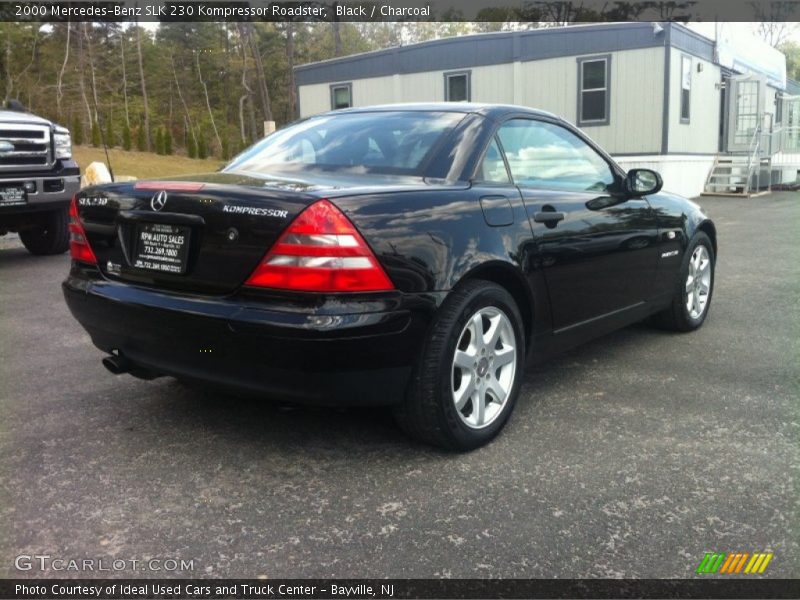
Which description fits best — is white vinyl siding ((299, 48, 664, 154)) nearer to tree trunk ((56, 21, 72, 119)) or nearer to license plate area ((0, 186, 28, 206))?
license plate area ((0, 186, 28, 206))

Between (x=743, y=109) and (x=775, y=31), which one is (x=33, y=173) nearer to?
(x=743, y=109)

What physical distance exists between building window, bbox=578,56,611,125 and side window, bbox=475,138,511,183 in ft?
51.3

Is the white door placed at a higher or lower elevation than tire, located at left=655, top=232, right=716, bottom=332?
higher

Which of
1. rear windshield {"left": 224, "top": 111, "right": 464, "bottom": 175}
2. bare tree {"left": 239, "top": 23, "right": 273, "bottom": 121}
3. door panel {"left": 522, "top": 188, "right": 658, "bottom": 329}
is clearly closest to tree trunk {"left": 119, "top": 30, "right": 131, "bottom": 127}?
bare tree {"left": 239, "top": 23, "right": 273, "bottom": 121}

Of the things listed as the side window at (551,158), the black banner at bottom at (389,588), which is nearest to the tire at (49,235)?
the side window at (551,158)

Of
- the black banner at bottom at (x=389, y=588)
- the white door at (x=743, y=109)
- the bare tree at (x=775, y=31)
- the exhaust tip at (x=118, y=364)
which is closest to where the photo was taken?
the black banner at bottom at (x=389, y=588)

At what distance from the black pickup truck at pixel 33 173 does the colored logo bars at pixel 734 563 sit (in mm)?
7337

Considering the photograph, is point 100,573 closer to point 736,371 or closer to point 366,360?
point 366,360

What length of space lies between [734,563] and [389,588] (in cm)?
108

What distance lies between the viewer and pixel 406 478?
119 inches

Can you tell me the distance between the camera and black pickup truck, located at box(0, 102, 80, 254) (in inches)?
307

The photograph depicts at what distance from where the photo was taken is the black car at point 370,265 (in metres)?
2.82

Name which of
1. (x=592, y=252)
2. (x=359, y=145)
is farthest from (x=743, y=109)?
(x=359, y=145)

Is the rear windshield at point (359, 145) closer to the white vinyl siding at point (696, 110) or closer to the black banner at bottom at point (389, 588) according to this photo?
the black banner at bottom at point (389, 588)
